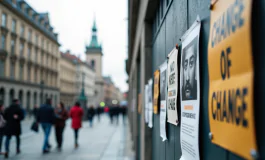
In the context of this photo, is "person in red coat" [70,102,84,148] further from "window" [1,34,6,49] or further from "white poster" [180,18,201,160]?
"window" [1,34,6,49]

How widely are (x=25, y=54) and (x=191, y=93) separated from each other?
47236 millimetres

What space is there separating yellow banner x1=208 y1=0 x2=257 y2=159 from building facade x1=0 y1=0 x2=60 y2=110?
30007 millimetres

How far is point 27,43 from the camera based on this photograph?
46.0 metres

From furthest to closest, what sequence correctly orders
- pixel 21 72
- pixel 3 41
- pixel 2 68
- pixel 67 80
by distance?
pixel 67 80 < pixel 21 72 < pixel 2 68 < pixel 3 41

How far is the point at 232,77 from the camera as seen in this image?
1093mm

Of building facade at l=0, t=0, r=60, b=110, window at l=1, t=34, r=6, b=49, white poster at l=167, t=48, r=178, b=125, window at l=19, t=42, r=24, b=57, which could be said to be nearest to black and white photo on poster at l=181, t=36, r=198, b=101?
white poster at l=167, t=48, r=178, b=125

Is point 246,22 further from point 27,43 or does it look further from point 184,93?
point 27,43

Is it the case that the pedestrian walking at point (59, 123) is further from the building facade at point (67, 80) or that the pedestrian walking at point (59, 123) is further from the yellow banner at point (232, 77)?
the building facade at point (67, 80)

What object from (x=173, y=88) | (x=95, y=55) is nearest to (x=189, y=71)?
(x=173, y=88)

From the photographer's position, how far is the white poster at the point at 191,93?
171 centimetres

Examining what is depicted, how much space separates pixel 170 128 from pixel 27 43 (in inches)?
1849

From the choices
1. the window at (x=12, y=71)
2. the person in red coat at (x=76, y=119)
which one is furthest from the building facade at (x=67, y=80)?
the person in red coat at (x=76, y=119)

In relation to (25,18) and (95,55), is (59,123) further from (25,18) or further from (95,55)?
(95,55)

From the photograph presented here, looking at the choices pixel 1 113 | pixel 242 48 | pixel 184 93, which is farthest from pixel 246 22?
pixel 1 113
